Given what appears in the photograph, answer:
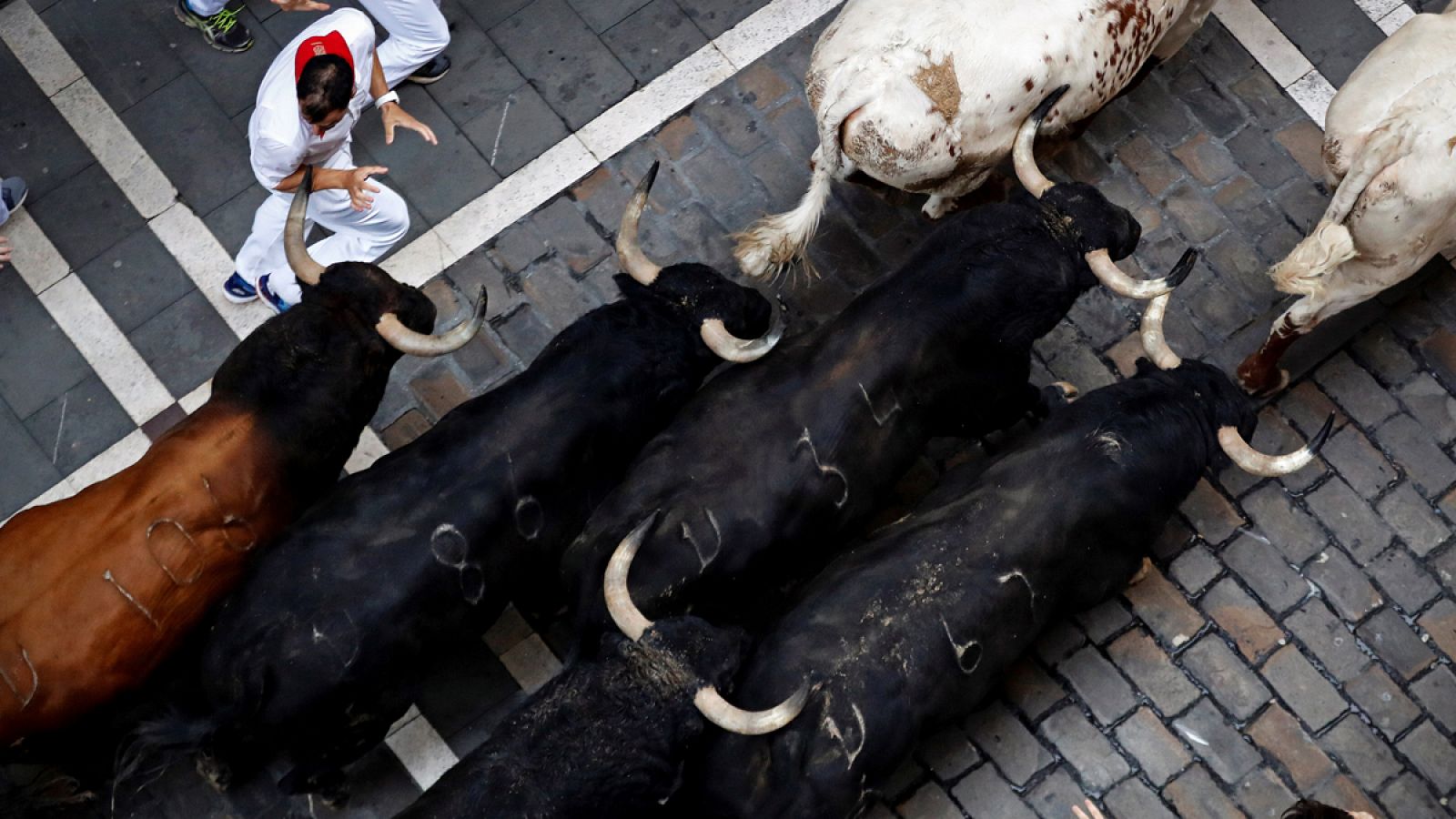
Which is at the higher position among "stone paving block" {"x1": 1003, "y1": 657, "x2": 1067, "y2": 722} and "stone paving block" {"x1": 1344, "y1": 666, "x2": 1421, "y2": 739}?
"stone paving block" {"x1": 1003, "y1": 657, "x2": 1067, "y2": 722}

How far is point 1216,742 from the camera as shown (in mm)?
7434

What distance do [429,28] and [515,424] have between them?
9.32 ft

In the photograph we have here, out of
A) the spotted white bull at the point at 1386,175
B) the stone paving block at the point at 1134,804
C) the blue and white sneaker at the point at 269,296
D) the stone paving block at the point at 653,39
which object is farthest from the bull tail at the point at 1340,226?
the blue and white sneaker at the point at 269,296

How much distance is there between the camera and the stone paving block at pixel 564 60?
8758 millimetres

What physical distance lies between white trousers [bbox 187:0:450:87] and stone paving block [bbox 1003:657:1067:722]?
15.8 feet

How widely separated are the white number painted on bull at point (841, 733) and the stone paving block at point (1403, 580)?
3178mm

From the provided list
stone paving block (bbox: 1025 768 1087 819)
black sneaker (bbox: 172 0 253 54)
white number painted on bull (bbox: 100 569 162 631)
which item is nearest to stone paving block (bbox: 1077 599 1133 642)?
stone paving block (bbox: 1025 768 1087 819)

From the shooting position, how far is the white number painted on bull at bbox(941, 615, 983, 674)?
6543mm

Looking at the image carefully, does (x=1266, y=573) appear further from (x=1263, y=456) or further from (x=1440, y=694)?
(x=1263, y=456)

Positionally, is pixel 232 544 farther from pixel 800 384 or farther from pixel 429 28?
pixel 429 28

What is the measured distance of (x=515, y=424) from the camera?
6891 mm

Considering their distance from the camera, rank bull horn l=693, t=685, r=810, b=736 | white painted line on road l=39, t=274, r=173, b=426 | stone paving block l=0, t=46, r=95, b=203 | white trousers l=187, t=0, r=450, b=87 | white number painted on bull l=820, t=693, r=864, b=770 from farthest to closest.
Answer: stone paving block l=0, t=46, r=95, b=203
white trousers l=187, t=0, r=450, b=87
white painted line on road l=39, t=274, r=173, b=426
white number painted on bull l=820, t=693, r=864, b=770
bull horn l=693, t=685, r=810, b=736

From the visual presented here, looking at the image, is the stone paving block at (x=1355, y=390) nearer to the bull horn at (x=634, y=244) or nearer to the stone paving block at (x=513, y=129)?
the bull horn at (x=634, y=244)

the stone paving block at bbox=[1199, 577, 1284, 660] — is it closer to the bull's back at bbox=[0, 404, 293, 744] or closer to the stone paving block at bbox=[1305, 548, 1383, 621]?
the stone paving block at bbox=[1305, 548, 1383, 621]
